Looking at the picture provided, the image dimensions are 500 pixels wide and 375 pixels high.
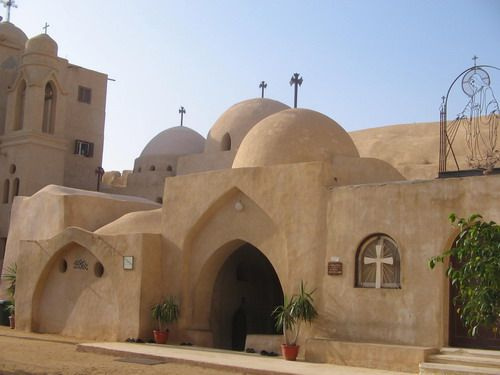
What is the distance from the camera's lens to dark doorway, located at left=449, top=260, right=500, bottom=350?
12.1 meters

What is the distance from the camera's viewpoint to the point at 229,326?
18.0 meters

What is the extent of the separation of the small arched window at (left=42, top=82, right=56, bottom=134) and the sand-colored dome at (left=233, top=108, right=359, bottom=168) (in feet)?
51.2

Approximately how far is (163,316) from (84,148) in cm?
1851

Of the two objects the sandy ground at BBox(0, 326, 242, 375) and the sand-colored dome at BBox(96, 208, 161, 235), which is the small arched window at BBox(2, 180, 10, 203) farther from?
the sandy ground at BBox(0, 326, 242, 375)

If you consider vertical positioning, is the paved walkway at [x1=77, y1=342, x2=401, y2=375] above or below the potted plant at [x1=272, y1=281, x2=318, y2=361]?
below

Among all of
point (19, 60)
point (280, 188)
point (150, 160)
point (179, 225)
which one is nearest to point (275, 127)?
point (280, 188)

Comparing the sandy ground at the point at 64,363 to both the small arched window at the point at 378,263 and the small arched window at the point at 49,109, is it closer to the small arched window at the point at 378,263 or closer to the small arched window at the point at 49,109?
the small arched window at the point at 378,263

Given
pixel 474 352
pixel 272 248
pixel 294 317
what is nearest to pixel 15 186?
pixel 272 248

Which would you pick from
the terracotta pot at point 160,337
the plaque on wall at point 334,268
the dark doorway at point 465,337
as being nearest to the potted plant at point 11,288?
the terracotta pot at point 160,337

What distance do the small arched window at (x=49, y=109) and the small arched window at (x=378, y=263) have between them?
65.6 feet

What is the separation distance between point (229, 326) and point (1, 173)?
16184 mm

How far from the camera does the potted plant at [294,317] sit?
45.3ft

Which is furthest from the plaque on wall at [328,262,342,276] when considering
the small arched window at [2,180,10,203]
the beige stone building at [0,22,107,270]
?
the small arched window at [2,180,10,203]

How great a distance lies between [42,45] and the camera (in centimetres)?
2995
